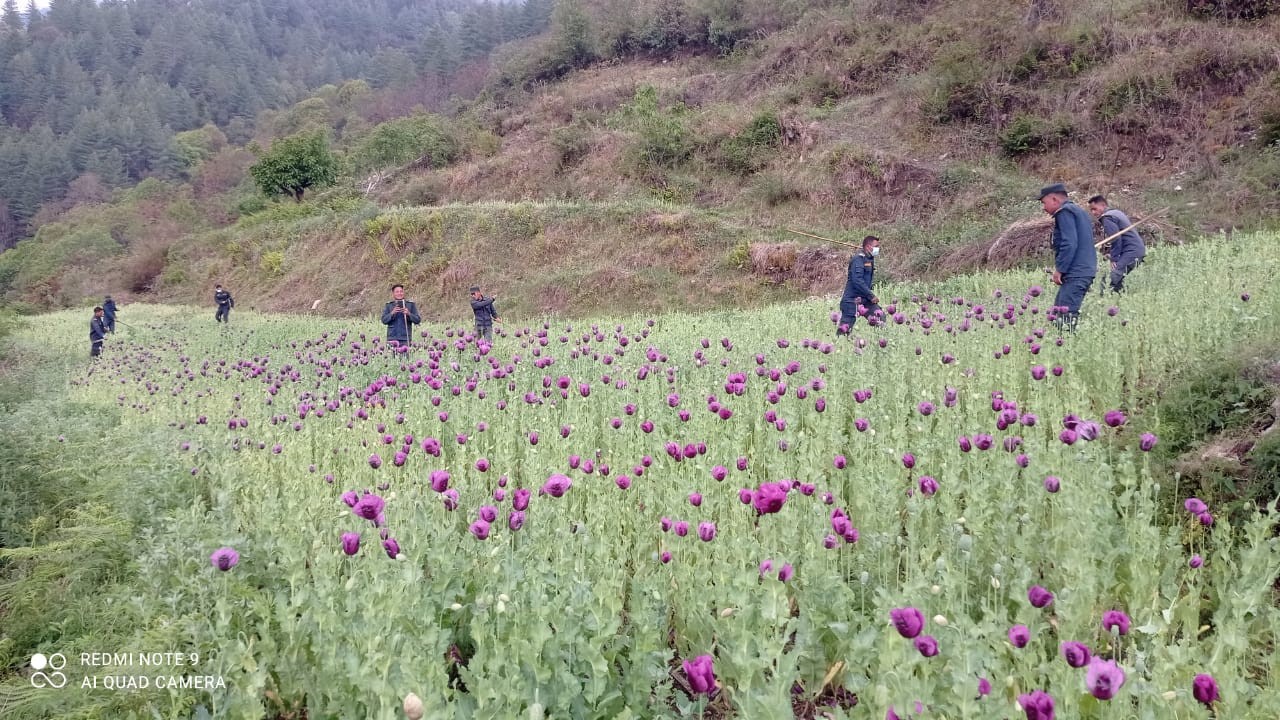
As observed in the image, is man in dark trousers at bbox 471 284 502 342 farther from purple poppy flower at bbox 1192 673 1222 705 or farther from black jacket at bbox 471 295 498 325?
purple poppy flower at bbox 1192 673 1222 705

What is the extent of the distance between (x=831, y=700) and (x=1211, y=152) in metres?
19.8

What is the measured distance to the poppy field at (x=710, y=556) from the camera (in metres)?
2.07

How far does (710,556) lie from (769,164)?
23963 millimetres

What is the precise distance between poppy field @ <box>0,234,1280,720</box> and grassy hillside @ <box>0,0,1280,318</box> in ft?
38.5

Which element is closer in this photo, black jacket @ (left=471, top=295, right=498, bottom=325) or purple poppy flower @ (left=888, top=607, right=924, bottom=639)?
purple poppy flower @ (left=888, top=607, right=924, bottom=639)

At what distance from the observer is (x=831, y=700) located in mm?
2602

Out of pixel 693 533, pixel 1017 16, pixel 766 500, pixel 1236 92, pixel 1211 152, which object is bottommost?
pixel 693 533

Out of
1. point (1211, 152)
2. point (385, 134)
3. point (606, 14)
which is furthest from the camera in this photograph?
point (606, 14)

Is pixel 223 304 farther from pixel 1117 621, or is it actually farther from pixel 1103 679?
pixel 1103 679

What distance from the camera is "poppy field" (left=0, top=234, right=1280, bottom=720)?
Answer: 207cm

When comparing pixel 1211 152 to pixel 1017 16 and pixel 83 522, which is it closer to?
pixel 1017 16

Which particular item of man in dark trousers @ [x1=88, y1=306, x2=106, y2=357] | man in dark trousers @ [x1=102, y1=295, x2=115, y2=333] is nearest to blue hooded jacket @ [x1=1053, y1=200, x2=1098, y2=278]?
man in dark trousers @ [x1=88, y1=306, x2=106, y2=357]

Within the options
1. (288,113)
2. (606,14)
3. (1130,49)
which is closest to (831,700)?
(1130,49)

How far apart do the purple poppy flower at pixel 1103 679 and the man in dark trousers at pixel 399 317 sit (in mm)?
9692
